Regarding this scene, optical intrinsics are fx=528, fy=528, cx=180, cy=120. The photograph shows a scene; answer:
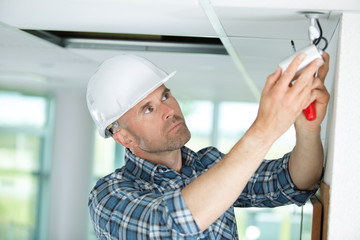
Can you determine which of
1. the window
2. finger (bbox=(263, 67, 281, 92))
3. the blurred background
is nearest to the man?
finger (bbox=(263, 67, 281, 92))

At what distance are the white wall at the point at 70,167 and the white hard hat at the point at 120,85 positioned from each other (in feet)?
16.9

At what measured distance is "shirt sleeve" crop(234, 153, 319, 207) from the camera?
5.71 ft

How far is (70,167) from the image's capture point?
7113mm

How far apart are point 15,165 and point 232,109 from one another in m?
3.46

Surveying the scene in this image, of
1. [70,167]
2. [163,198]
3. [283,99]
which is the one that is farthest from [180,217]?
[70,167]

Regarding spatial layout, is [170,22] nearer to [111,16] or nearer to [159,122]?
[111,16]

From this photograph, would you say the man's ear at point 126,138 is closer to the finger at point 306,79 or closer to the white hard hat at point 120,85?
the white hard hat at point 120,85

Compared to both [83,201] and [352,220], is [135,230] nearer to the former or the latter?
[352,220]

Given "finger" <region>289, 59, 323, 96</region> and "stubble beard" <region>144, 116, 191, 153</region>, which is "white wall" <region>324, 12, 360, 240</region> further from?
"stubble beard" <region>144, 116, 191, 153</region>

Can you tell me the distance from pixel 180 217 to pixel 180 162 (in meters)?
0.69

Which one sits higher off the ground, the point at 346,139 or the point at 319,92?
the point at 319,92

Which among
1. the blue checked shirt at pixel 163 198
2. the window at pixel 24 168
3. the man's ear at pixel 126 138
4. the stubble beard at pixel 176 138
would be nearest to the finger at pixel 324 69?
the blue checked shirt at pixel 163 198

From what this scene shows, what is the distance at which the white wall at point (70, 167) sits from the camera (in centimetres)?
702

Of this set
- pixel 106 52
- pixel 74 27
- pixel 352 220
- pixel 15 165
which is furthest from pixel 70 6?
pixel 15 165
